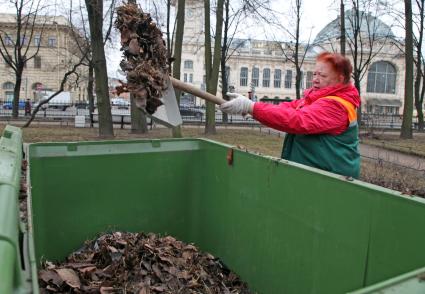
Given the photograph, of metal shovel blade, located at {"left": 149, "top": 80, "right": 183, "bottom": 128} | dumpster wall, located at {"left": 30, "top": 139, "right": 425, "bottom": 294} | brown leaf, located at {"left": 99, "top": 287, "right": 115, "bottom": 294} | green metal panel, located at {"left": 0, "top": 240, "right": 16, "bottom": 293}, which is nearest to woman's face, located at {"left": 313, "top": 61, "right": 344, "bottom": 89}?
dumpster wall, located at {"left": 30, "top": 139, "right": 425, "bottom": 294}

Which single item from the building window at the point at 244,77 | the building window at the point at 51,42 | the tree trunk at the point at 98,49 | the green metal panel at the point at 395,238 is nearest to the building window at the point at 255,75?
the building window at the point at 244,77

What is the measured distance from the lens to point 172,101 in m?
3.32

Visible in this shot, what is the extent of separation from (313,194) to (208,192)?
1470mm

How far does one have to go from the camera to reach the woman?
103 inches

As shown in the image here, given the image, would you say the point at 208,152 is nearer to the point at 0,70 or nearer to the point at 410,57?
the point at 410,57

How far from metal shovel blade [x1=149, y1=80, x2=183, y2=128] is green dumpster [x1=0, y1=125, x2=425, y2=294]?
46 centimetres

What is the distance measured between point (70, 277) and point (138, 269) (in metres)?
0.46

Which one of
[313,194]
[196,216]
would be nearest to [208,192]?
[196,216]

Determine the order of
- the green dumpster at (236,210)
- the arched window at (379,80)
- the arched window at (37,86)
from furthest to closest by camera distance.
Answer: the arched window at (379,80)
the arched window at (37,86)
the green dumpster at (236,210)

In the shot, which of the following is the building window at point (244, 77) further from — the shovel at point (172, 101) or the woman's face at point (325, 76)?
the woman's face at point (325, 76)

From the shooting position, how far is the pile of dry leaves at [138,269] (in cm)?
285

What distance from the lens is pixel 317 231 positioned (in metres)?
2.36

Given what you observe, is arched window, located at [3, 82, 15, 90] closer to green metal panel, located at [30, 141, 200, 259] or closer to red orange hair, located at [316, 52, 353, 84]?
green metal panel, located at [30, 141, 200, 259]

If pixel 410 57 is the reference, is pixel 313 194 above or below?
below
